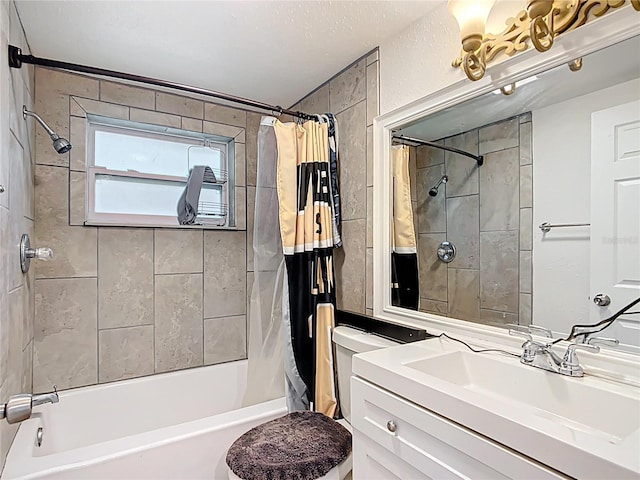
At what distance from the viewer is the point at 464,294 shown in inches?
57.9

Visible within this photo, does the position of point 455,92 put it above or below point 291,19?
below

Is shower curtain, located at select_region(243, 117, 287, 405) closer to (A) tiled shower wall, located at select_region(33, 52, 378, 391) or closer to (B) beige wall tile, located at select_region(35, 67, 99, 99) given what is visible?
(A) tiled shower wall, located at select_region(33, 52, 378, 391)

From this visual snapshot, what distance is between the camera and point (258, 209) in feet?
6.31

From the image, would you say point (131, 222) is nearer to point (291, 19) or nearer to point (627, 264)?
point (291, 19)

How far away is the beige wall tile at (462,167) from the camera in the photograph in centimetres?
146

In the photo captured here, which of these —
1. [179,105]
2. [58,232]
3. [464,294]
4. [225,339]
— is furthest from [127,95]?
[464,294]

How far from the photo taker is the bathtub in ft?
4.25

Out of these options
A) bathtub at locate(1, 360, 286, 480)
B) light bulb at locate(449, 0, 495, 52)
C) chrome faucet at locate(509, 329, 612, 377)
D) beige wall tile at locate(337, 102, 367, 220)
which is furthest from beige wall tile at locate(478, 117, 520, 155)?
bathtub at locate(1, 360, 286, 480)

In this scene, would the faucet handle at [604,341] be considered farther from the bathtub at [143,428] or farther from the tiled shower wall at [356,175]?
the bathtub at [143,428]

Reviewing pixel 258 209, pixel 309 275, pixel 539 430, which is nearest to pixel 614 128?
pixel 539 430

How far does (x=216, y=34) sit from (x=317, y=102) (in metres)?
0.77

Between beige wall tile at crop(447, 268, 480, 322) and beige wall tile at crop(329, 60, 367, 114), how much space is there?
102cm

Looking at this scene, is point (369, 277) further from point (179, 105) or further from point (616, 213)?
point (179, 105)

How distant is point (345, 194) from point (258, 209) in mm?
485
